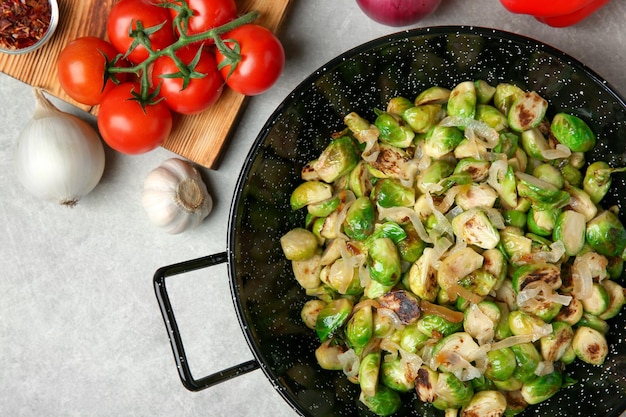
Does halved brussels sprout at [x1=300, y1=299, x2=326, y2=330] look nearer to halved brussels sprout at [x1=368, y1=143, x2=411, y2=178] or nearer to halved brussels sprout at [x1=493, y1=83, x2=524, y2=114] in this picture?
halved brussels sprout at [x1=368, y1=143, x2=411, y2=178]

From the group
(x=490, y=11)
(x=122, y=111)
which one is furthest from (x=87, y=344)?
(x=490, y=11)

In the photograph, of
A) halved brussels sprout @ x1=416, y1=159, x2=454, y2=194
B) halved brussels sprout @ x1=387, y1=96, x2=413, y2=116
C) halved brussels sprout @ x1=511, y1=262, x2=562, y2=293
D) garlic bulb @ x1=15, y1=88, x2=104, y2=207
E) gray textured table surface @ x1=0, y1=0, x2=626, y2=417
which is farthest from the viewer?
gray textured table surface @ x1=0, y1=0, x2=626, y2=417

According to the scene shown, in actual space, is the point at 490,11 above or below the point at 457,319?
above

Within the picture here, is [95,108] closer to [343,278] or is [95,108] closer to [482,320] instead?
[343,278]

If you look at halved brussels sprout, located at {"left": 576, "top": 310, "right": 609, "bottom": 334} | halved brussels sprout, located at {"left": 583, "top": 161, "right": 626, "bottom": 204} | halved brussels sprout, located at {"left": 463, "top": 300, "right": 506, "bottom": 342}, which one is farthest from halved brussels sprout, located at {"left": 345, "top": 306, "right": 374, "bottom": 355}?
halved brussels sprout, located at {"left": 583, "top": 161, "right": 626, "bottom": 204}

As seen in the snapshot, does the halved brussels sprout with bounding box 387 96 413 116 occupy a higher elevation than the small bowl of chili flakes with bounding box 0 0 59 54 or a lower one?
A: higher

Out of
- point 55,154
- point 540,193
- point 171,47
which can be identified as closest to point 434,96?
point 540,193

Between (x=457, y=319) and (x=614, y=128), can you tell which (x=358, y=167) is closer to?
(x=457, y=319)
